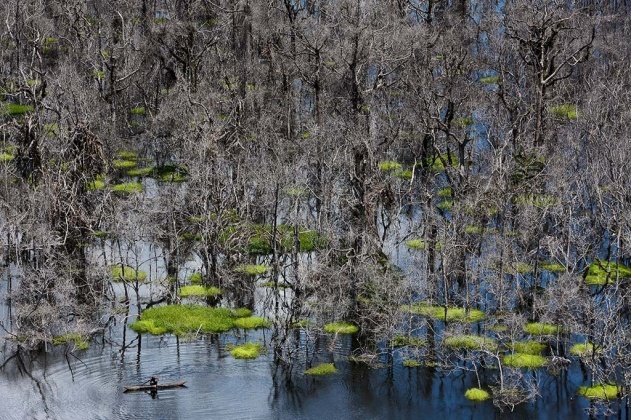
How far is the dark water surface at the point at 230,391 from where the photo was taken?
172 ft

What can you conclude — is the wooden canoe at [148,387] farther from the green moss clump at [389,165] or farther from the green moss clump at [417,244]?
the green moss clump at [389,165]

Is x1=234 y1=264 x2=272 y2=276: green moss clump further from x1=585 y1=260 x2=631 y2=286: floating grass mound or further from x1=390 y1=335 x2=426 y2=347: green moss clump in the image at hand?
x1=585 y1=260 x2=631 y2=286: floating grass mound

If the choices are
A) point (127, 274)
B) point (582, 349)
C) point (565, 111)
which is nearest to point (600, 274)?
point (582, 349)

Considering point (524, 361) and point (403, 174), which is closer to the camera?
point (524, 361)

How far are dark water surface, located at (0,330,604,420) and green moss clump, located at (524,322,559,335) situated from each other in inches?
181

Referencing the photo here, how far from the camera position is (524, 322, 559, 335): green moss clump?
6065cm

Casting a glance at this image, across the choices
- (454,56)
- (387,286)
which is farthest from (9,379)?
(454,56)

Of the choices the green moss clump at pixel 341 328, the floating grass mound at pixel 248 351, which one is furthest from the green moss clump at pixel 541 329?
the floating grass mound at pixel 248 351

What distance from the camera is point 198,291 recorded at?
66562 mm

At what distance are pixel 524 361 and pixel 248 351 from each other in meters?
14.6

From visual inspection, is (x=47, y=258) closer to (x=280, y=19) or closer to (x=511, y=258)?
(x=511, y=258)

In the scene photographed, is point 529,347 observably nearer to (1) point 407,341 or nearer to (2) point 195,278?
(1) point 407,341

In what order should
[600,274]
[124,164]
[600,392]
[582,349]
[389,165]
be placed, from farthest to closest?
[124,164] → [389,165] → [600,274] → [582,349] → [600,392]

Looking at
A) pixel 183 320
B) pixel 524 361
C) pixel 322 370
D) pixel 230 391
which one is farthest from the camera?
pixel 183 320
